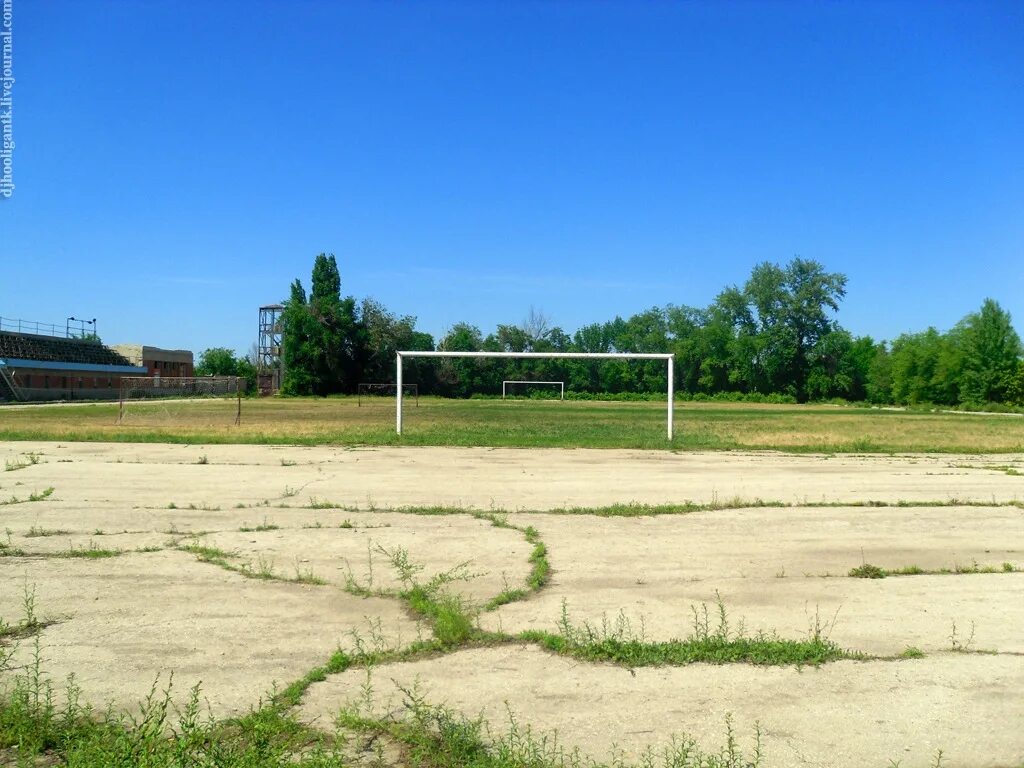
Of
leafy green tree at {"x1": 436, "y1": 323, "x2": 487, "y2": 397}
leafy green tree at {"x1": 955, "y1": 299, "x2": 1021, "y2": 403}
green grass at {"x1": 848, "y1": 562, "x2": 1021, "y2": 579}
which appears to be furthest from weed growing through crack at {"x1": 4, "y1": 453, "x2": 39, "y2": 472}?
leafy green tree at {"x1": 955, "y1": 299, "x2": 1021, "y2": 403}

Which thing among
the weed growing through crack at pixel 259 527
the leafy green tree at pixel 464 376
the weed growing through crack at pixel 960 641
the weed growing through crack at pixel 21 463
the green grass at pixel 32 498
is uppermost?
the leafy green tree at pixel 464 376

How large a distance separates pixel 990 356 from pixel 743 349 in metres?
26.2

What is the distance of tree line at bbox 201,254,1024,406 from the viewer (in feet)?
259

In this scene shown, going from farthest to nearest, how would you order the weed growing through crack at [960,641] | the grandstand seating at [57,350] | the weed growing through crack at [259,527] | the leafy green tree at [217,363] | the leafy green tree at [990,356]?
the leafy green tree at [217,363], the leafy green tree at [990,356], the grandstand seating at [57,350], the weed growing through crack at [259,527], the weed growing through crack at [960,641]

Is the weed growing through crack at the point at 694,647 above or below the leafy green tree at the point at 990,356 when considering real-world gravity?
below

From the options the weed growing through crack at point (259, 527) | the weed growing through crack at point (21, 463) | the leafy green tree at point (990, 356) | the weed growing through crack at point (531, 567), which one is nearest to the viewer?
the weed growing through crack at point (531, 567)

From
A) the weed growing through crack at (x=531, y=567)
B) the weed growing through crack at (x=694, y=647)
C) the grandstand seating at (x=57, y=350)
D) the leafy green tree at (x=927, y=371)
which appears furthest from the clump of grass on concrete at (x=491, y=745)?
the leafy green tree at (x=927, y=371)

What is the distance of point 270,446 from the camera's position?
947 inches

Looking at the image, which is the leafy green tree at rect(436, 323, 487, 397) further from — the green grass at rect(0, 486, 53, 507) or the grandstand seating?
the green grass at rect(0, 486, 53, 507)

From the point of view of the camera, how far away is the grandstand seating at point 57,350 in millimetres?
66688

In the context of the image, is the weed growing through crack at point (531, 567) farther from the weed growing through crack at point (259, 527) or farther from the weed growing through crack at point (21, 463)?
the weed growing through crack at point (21, 463)

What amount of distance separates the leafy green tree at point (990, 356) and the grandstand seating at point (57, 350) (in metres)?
85.6

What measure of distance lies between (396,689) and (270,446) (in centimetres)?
2001

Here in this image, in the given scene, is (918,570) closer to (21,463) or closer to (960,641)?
(960,641)
